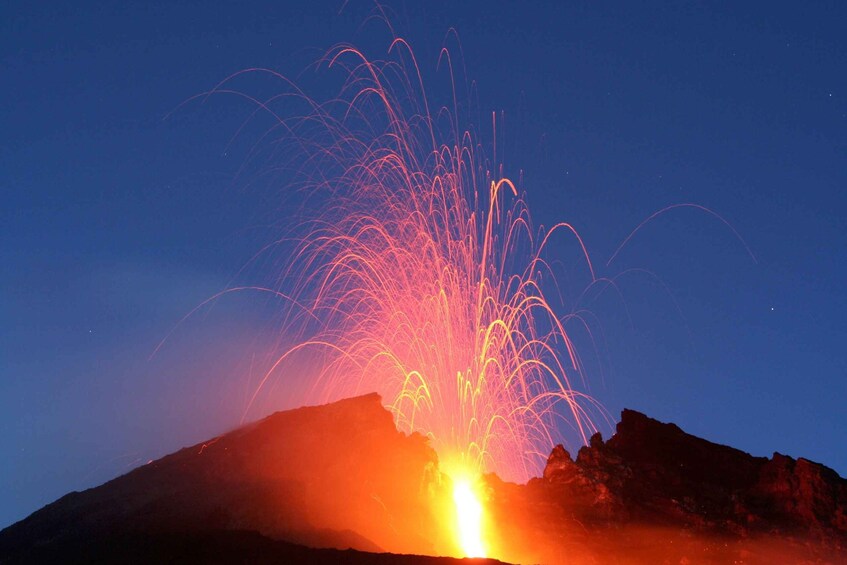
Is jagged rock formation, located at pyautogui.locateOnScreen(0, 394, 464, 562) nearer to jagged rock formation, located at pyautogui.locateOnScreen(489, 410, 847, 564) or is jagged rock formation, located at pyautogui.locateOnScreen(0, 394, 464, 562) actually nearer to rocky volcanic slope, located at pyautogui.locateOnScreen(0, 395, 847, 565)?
rocky volcanic slope, located at pyautogui.locateOnScreen(0, 395, 847, 565)

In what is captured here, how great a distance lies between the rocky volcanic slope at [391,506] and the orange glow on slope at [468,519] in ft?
3.40

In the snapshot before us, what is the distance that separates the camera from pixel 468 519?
174 ft

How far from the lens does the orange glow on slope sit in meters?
49.6

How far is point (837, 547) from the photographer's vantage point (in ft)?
153

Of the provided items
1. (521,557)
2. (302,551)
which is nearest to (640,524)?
(521,557)

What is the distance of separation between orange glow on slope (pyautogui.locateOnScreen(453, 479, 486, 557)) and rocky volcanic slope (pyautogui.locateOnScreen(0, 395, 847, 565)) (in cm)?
104

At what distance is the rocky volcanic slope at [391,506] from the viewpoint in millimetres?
42875

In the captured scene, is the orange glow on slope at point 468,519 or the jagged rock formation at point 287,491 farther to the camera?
the orange glow on slope at point 468,519

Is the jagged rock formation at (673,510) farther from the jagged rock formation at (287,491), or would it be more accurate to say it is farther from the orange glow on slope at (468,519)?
the jagged rock formation at (287,491)

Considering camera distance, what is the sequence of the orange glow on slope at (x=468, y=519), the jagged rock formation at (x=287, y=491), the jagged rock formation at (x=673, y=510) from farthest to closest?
1. the orange glow on slope at (x=468, y=519)
2. the jagged rock formation at (x=673, y=510)
3. the jagged rock formation at (x=287, y=491)

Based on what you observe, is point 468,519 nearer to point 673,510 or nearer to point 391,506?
point 391,506

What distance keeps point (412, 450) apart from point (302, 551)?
16094 mm

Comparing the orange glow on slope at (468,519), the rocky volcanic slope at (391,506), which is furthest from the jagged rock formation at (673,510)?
the orange glow on slope at (468,519)

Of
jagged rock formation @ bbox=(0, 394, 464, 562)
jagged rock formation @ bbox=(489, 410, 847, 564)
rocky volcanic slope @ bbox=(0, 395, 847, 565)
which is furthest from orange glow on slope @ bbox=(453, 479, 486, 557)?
jagged rock formation @ bbox=(0, 394, 464, 562)
